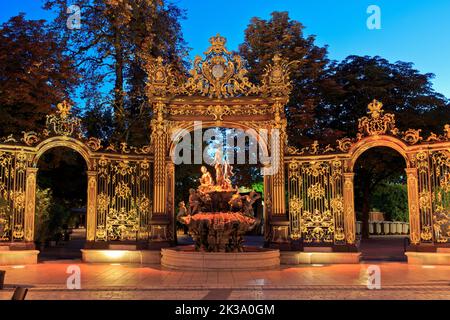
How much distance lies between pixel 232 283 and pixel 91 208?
→ 5.50 m

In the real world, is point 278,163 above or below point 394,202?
above

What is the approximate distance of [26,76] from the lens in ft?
45.9

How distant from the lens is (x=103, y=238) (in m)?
13.0

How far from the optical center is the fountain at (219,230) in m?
11.0

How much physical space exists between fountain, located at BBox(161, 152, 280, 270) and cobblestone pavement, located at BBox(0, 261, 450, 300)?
1.16 feet

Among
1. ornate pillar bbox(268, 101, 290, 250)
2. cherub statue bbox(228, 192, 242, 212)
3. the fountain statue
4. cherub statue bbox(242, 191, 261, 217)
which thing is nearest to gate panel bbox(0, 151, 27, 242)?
the fountain statue

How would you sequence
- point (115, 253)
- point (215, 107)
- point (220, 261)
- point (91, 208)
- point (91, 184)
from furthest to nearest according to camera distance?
point (215, 107) < point (91, 184) < point (91, 208) < point (115, 253) < point (220, 261)

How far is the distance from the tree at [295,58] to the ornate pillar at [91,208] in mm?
8167

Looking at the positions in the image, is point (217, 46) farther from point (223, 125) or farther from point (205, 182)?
point (205, 182)

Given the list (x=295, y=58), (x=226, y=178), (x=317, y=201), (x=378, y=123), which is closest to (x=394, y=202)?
(x=295, y=58)

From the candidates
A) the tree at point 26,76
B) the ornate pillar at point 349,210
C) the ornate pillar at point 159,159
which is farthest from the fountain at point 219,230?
the tree at point 26,76

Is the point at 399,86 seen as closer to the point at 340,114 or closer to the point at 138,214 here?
the point at 340,114

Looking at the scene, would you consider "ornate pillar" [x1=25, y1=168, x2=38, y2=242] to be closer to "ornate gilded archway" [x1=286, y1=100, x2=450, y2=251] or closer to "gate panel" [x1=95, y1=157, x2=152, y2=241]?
"gate panel" [x1=95, y1=157, x2=152, y2=241]

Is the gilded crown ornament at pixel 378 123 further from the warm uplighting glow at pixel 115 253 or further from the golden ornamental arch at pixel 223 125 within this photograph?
the warm uplighting glow at pixel 115 253
